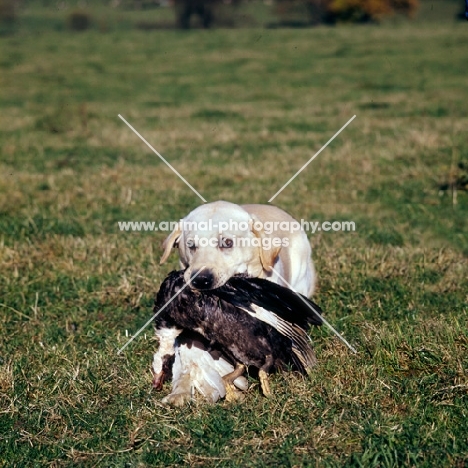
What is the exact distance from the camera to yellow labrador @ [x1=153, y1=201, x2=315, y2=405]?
422cm

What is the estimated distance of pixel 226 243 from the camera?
4.52m

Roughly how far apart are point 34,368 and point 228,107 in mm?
13408

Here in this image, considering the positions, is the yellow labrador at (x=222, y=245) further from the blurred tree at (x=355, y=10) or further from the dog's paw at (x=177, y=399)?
the blurred tree at (x=355, y=10)

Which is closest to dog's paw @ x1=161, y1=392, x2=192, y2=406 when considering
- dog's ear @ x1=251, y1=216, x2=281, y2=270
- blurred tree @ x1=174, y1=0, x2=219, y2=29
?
dog's ear @ x1=251, y1=216, x2=281, y2=270

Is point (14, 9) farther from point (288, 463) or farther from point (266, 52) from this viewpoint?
point (288, 463)

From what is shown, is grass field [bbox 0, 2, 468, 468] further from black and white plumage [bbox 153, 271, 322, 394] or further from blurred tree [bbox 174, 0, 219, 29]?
blurred tree [bbox 174, 0, 219, 29]

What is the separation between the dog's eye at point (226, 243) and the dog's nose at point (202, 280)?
26 centimetres

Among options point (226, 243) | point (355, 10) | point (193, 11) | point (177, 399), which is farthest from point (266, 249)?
point (355, 10)

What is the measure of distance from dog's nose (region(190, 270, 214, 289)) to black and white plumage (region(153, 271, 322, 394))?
32 mm

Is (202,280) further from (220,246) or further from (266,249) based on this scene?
(266,249)

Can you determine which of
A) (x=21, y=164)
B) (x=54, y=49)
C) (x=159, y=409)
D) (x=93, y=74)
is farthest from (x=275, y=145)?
(x=54, y=49)

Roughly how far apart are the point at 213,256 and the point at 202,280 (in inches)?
9.7

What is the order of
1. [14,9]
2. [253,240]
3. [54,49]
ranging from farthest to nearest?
[14,9], [54,49], [253,240]

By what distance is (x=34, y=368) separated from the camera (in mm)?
4680
